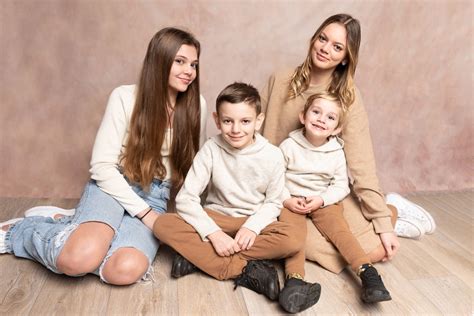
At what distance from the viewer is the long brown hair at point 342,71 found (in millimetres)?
1957

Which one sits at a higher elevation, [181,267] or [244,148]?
[244,148]

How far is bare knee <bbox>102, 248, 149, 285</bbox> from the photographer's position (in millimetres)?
1750

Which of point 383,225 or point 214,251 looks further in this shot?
point 383,225

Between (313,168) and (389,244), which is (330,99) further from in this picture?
(389,244)

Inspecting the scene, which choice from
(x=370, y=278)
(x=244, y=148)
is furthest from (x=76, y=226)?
(x=370, y=278)

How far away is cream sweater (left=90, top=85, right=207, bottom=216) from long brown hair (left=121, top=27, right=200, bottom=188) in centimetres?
3

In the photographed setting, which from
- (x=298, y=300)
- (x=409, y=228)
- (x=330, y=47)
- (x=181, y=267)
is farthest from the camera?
(x=409, y=228)

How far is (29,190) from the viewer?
8.39 ft

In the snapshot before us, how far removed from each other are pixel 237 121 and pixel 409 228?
948 millimetres

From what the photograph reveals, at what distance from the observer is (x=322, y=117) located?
192 centimetres

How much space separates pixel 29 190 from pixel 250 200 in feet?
3.97

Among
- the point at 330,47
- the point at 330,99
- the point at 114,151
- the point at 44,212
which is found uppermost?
the point at 330,47

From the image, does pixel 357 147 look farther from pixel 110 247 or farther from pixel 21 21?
pixel 21 21

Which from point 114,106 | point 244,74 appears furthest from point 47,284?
point 244,74
